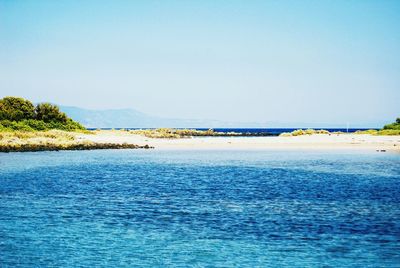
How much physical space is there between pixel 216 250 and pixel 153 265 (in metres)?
2.20

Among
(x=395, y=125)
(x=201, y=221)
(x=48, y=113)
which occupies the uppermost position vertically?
(x=48, y=113)

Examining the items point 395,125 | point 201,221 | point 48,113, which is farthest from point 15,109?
point 201,221

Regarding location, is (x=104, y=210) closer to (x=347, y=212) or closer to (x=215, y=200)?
(x=215, y=200)

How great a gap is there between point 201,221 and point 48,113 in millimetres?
75850

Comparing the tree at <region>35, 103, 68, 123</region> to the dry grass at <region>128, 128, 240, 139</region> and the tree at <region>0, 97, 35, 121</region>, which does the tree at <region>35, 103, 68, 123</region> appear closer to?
the tree at <region>0, 97, 35, 121</region>

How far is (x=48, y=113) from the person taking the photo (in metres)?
89.1

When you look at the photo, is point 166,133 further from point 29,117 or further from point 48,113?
point 29,117

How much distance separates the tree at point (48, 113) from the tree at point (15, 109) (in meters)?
1.07

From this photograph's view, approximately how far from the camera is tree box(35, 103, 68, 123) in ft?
289

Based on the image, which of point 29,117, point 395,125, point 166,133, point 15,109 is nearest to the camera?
point 15,109

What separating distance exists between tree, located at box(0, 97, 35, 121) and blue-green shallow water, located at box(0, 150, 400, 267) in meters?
53.5

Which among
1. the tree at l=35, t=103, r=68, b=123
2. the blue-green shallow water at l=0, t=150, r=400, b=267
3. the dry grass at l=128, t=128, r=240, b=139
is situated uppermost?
the tree at l=35, t=103, r=68, b=123

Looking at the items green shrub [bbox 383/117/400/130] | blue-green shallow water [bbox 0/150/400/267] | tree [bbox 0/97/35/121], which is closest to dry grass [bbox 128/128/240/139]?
tree [bbox 0/97/35/121]

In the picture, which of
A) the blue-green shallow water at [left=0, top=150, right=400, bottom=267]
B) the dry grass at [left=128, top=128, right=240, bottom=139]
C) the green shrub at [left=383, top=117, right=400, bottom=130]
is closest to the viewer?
the blue-green shallow water at [left=0, top=150, right=400, bottom=267]
